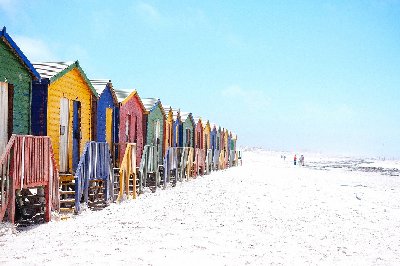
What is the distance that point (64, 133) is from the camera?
538 inches

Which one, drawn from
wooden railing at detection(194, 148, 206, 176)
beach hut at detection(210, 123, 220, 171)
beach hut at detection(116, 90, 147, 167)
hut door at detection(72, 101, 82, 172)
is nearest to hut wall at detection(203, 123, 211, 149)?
beach hut at detection(210, 123, 220, 171)

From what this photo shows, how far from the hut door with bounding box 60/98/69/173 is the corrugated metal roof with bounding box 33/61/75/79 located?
3.37ft

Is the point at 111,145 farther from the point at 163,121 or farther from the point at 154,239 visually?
the point at 154,239

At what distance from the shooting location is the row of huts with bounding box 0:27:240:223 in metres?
10.2

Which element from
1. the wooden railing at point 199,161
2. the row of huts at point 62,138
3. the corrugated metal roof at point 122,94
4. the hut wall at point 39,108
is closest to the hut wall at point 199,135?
the wooden railing at point 199,161

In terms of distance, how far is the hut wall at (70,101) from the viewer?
1280 cm

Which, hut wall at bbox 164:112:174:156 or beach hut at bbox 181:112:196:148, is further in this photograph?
beach hut at bbox 181:112:196:148

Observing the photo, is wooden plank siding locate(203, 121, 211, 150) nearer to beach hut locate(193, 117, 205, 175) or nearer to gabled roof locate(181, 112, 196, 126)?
beach hut locate(193, 117, 205, 175)

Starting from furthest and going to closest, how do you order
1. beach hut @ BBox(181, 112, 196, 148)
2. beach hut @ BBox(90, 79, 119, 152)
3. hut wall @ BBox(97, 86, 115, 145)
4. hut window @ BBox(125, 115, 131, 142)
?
beach hut @ BBox(181, 112, 196, 148)
hut window @ BBox(125, 115, 131, 142)
beach hut @ BBox(90, 79, 119, 152)
hut wall @ BBox(97, 86, 115, 145)

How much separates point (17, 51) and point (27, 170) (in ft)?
10.7

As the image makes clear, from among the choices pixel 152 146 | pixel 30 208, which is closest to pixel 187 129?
pixel 152 146

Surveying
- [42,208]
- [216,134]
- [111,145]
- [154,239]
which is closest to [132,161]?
[111,145]

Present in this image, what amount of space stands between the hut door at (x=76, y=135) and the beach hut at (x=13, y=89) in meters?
2.62

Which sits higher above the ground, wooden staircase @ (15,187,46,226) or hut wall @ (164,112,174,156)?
hut wall @ (164,112,174,156)
